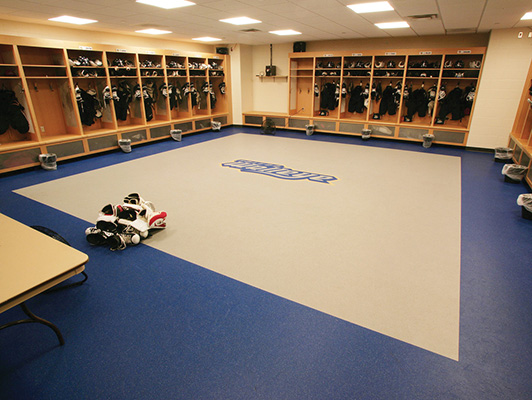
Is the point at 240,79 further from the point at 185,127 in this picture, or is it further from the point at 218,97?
the point at 185,127

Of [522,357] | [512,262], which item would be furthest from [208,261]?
[512,262]

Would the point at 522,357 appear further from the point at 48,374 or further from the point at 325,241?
the point at 48,374

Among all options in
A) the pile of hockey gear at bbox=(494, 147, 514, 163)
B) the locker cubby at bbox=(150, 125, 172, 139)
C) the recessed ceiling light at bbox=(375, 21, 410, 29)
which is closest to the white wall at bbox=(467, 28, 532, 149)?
the pile of hockey gear at bbox=(494, 147, 514, 163)

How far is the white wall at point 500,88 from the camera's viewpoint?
6164 millimetres

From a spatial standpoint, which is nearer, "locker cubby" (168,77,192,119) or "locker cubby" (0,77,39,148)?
"locker cubby" (0,77,39,148)

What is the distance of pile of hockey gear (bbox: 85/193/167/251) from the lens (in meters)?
3.01

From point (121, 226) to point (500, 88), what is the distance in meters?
7.69

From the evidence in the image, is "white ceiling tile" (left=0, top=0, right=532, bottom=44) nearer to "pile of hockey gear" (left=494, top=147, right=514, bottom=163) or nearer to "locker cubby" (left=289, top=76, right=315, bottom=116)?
"pile of hockey gear" (left=494, top=147, right=514, bottom=163)

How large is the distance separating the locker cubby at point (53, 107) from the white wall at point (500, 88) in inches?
335

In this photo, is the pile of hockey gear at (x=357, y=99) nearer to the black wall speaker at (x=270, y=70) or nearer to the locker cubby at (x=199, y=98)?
the black wall speaker at (x=270, y=70)

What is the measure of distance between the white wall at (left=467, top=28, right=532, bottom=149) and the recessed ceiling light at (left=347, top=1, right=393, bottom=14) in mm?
3318

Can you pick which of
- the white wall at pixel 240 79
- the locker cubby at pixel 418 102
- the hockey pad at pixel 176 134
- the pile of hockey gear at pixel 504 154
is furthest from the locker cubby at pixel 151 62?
the pile of hockey gear at pixel 504 154

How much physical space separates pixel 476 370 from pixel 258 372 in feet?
4.02

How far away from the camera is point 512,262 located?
2777 mm
